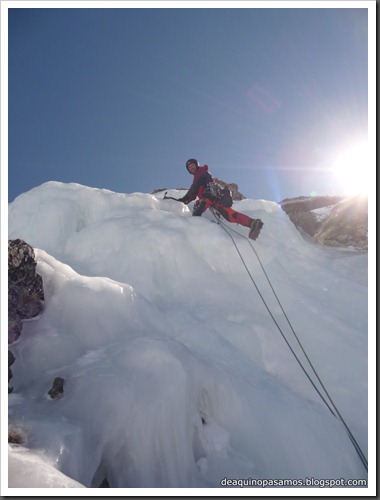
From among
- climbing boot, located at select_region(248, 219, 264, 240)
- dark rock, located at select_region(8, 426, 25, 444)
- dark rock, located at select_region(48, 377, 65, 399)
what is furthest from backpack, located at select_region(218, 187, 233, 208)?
dark rock, located at select_region(8, 426, 25, 444)

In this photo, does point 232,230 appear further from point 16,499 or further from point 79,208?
point 16,499

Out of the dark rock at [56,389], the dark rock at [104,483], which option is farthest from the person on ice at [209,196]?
the dark rock at [104,483]

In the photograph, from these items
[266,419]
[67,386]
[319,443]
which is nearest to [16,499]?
[67,386]

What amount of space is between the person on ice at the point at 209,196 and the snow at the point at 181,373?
79cm

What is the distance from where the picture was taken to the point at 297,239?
9.24 m

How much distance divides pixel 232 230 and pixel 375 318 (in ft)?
15.1

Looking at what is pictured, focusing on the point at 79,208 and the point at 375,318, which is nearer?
the point at 375,318

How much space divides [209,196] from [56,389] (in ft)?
20.2

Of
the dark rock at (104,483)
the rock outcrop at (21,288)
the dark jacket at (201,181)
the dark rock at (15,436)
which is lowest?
the dark rock at (104,483)

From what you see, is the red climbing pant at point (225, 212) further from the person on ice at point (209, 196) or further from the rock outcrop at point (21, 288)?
the rock outcrop at point (21, 288)

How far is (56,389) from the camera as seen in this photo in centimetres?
288

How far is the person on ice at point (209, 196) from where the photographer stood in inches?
301

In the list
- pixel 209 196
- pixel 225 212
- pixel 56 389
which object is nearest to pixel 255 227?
pixel 225 212

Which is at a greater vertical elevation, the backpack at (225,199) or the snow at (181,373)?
the backpack at (225,199)
